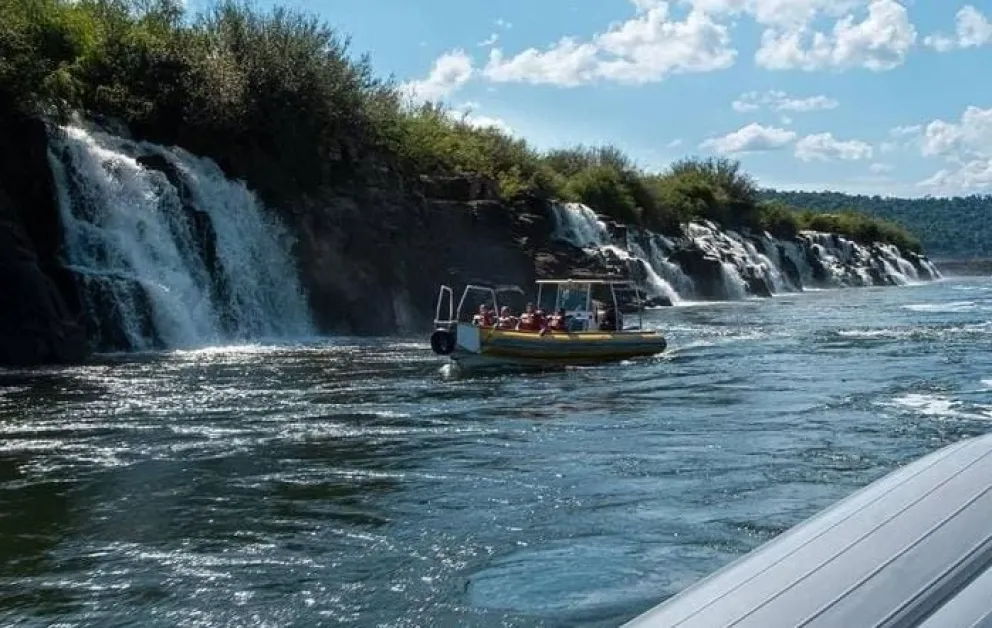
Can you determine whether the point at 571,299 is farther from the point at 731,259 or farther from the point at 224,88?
the point at 731,259

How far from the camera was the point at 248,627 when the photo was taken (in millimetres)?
6270

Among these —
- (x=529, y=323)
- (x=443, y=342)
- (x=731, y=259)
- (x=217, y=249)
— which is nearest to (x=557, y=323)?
(x=529, y=323)

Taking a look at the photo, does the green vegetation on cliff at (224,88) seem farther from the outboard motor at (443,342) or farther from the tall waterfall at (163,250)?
the outboard motor at (443,342)

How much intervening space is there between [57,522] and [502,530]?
3367 mm

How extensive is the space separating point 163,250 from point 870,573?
24024mm

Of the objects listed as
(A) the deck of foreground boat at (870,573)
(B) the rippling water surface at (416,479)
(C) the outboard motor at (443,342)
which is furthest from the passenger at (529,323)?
(A) the deck of foreground boat at (870,573)

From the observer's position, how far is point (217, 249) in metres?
26.6

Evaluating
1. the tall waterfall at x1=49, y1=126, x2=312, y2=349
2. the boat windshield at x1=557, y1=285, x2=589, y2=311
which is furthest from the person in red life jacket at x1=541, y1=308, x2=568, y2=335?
the tall waterfall at x1=49, y1=126, x2=312, y2=349

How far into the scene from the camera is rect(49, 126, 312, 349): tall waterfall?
22.6 meters

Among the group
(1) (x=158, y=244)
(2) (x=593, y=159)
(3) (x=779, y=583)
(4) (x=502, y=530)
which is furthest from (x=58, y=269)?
(2) (x=593, y=159)

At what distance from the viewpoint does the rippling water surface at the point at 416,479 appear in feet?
22.6

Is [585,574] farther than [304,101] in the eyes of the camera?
No

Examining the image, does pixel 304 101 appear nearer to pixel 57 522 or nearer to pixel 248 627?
pixel 57 522

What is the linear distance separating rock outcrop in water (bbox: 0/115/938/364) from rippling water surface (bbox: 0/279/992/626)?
2.30 m
